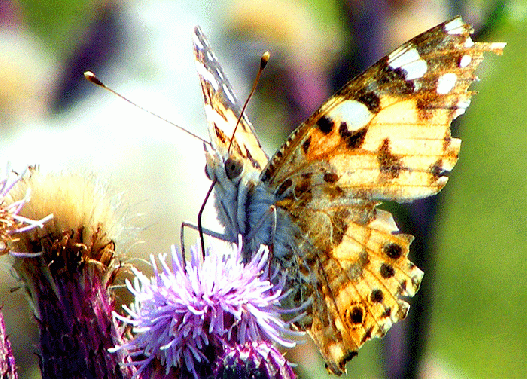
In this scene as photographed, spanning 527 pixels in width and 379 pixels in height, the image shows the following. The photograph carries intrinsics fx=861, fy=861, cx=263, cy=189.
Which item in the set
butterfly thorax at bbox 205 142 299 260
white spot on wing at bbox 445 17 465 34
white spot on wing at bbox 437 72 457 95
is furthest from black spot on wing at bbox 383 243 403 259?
white spot on wing at bbox 445 17 465 34

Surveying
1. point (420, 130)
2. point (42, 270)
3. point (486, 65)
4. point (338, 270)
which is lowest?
point (486, 65)

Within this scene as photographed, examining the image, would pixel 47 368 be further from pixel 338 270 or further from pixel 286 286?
pixel 338 270

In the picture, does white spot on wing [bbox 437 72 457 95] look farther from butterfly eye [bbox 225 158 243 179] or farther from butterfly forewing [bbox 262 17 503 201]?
butterfly eye [bbox 225 158 243 179]

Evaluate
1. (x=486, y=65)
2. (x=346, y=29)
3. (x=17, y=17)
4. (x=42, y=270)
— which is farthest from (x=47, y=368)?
(x=17, y=17)

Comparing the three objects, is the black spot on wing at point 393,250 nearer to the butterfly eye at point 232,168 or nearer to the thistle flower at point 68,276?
the butterfly eye at point 232,168

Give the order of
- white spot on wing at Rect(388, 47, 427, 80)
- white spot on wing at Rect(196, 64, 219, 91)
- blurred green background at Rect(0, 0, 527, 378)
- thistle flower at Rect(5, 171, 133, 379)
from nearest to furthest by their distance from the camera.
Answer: thistle flower at Rect(5, 171, 133, 379) → white spot on wing at Rect(388, 47, 427, 80) → white spot on wing at Rect(196, 64, 219, 91) → blurred green background at Rect(0, 0, 527, 378)

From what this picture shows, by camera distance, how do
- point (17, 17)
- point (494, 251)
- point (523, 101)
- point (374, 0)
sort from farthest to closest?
point (523, 101), point (494, 251), point (17, 17), point (374, 0)
